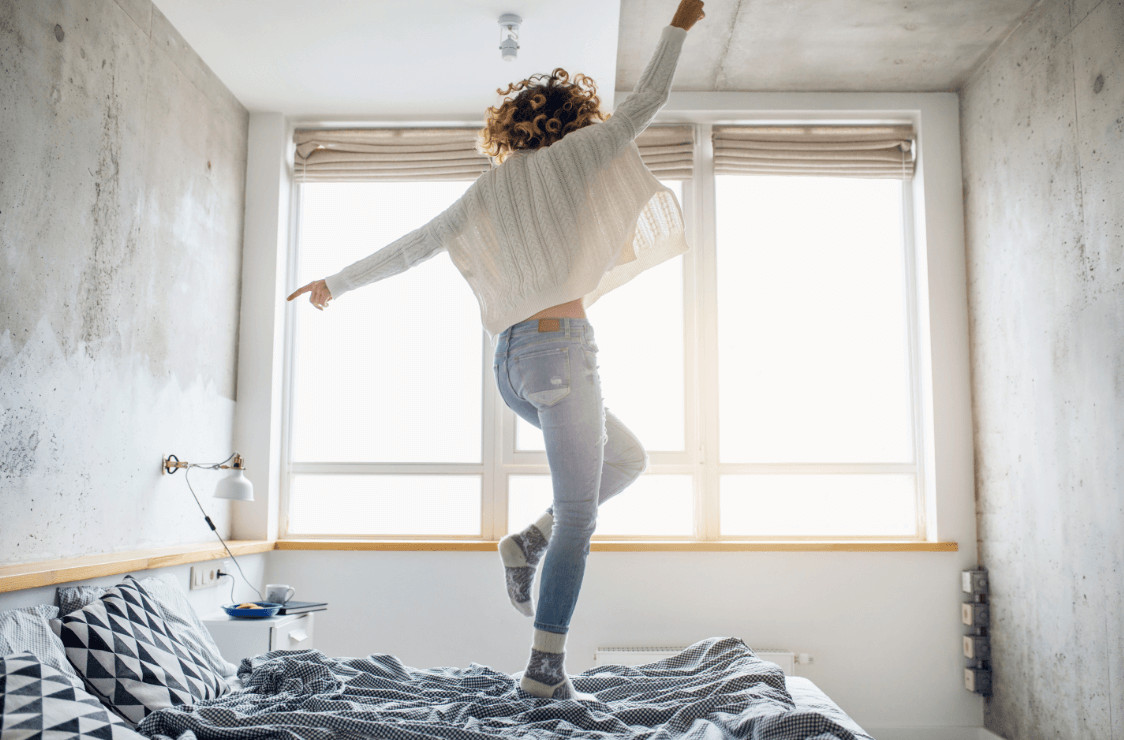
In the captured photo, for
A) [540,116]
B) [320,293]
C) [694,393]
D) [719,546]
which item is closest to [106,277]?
[320,293]

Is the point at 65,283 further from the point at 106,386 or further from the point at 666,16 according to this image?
the point at 666,16

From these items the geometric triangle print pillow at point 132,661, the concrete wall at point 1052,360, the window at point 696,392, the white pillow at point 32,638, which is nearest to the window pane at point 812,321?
the window at point 696,392

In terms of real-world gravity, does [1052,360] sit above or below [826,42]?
below

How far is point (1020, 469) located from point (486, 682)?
7.81 feet

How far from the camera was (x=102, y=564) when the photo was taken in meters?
2.34

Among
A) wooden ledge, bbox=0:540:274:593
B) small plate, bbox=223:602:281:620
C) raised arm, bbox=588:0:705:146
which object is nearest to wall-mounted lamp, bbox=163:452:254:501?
wooden ledge, bbox=0:540:274:593

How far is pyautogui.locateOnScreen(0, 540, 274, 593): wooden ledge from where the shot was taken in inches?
79.3

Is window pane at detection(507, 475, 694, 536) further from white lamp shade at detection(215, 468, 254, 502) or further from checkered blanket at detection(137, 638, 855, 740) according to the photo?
checkered blanket at detection(137, 638, 855, 740)

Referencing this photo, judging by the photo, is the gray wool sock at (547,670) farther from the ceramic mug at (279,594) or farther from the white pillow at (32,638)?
the ceramic mug at (279,594)

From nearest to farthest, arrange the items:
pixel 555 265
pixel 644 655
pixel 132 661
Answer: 1. pixel 132 661
2. pixel 555 265
3. pixel 644 655

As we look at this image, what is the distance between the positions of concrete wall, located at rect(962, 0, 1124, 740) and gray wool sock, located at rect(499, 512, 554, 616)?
1.87 metres

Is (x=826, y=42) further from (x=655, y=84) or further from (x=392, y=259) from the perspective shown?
(x=392, y=259)

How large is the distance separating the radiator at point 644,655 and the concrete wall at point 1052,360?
83 centimetres

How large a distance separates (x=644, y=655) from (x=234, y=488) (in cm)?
171
